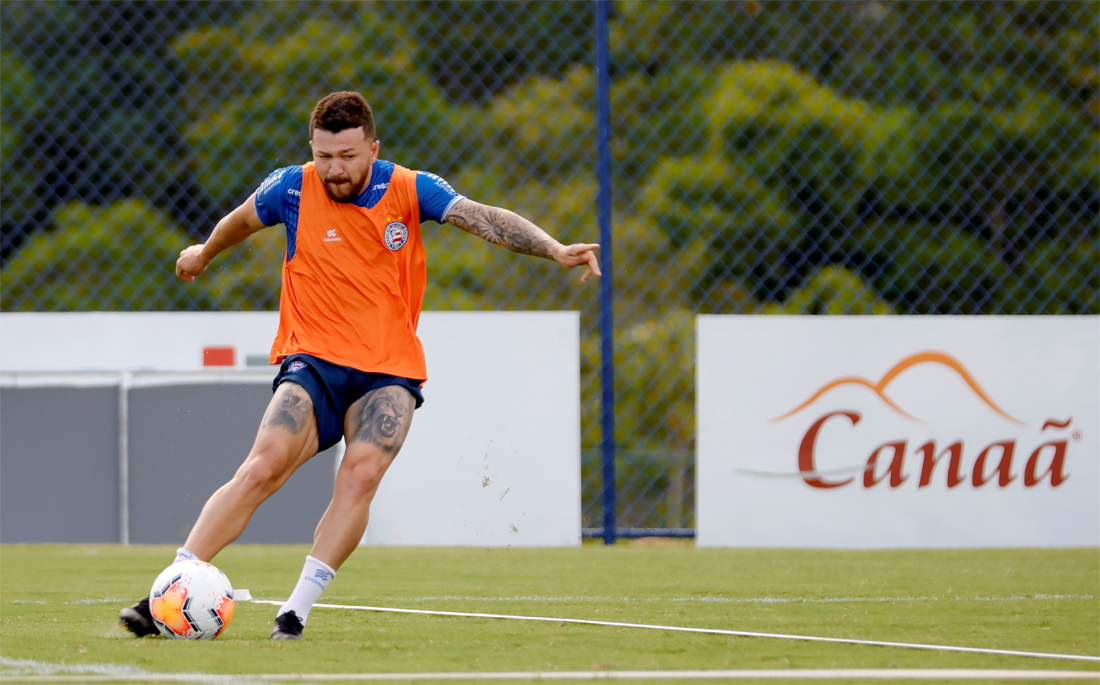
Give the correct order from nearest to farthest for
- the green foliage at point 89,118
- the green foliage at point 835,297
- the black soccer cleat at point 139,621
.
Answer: the black soccer cleat at point 139,621 → the green foliage at point 835,297 → the green foliage at point 89,118

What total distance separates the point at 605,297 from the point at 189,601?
4723 millimetres

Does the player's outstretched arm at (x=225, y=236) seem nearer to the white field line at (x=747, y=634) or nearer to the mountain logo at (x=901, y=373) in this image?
the white field line at (x=747, y=634)

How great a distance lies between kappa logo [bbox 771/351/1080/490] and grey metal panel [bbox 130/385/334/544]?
2.72 m

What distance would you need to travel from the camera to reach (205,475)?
7285 mm

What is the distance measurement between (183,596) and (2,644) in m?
Result: 0.52

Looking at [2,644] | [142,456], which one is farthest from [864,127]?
[2,644]

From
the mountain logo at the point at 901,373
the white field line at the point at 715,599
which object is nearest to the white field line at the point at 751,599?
the white field line at the point at 715,599

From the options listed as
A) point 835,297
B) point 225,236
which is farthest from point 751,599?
point 835,297

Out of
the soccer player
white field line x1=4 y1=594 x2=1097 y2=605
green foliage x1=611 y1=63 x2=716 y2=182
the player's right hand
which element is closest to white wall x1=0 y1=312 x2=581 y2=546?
white field line x1=4 y1=594 x2=1097 y2=605

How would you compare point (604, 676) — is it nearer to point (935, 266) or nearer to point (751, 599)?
point (751, 599)

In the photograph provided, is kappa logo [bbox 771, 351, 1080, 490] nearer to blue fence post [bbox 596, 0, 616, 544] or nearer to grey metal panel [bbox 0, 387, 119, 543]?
blue fence post [bbox 596, 0, 616, 544]

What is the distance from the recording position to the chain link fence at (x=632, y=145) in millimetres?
11617

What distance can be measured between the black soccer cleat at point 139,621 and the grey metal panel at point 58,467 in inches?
157

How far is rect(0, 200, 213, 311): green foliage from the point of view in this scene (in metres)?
13.3
